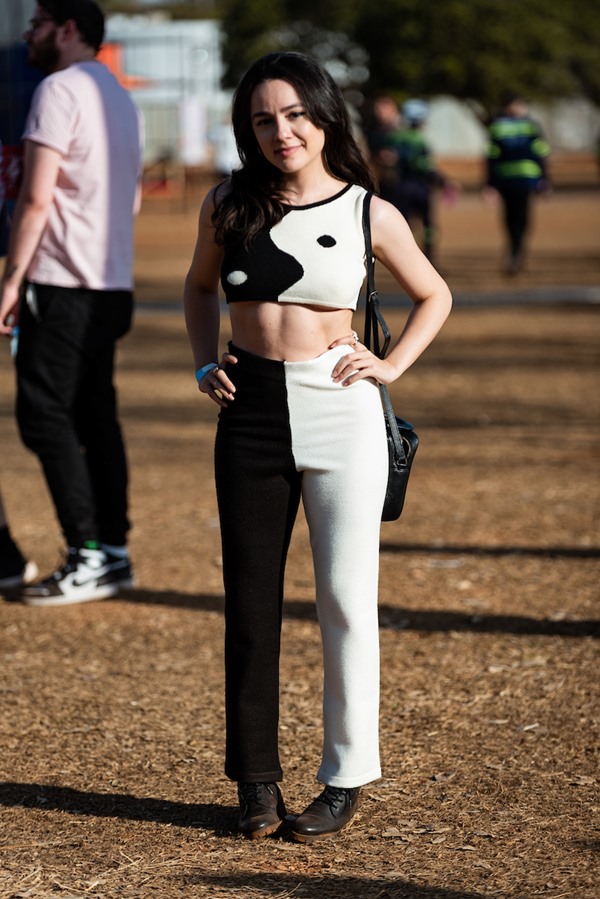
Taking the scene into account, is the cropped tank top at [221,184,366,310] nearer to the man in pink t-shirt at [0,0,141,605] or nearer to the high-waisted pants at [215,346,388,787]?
the high-waisted pants at [215,346,388,787]

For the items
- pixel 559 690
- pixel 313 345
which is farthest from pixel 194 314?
pixel 559 690

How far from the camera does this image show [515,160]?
1762 cm

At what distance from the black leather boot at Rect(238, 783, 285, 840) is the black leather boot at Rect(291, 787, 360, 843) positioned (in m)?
0.06

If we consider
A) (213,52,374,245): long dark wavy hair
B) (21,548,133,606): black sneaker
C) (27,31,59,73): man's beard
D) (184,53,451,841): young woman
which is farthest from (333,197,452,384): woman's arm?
(21,548,133,606): black sneaker

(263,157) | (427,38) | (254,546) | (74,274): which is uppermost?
(427,38)

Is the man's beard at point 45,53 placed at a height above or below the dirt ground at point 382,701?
above

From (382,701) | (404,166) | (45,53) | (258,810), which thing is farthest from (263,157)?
(404,166)

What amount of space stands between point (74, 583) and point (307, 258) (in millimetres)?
2819

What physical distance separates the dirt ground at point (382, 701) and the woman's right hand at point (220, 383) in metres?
1.09

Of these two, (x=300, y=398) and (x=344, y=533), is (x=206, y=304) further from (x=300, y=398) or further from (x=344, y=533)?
(x=344, y=533)

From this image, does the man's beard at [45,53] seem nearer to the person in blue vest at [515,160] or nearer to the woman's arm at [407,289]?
the woman's arm at [407,289]

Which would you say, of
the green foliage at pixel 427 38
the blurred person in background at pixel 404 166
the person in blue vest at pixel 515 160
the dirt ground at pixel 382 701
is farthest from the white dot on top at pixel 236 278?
the green foliage at pixel 427 38

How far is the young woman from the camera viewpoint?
344 centimetres

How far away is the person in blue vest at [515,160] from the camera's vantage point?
17.6 metres
